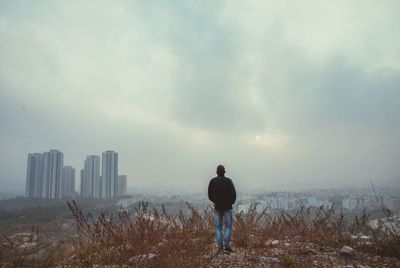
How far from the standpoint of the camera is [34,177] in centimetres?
16312

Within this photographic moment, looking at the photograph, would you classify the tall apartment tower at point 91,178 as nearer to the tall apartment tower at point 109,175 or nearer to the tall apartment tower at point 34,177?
the tall apartment tower at point 109,175

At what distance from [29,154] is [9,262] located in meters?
182

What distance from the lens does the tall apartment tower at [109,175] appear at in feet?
566

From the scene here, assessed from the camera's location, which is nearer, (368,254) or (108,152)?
(368,254)

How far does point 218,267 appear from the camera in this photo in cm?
574

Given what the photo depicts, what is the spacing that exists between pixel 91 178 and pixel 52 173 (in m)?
23.2

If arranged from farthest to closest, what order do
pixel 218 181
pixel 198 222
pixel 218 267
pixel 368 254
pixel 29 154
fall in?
pixel 29 154
pixel 198 222
pixel 218 181
pixel 368 254
pixel 218 267

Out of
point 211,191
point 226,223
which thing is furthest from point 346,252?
point 211,191

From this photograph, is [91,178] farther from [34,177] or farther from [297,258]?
[297,258]

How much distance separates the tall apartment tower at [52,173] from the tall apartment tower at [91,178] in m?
17.3

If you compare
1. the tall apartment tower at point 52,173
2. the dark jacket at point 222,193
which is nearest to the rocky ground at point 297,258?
the dark jacket at point 222,193

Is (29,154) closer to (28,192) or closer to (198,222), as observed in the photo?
(28,192)

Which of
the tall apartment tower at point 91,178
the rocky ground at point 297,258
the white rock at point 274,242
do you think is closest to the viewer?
the rocky ground at point 297,258

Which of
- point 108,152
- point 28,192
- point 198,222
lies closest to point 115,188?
point 108,152
